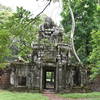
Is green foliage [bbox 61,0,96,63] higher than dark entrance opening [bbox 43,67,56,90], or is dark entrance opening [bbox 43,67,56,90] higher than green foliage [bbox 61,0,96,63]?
green foliage [bbox 61,0,96,63]

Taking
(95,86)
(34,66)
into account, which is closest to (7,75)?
(34,66)

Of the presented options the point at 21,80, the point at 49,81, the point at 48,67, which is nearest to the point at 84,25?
the point at 48,67

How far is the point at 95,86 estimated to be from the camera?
622 inches

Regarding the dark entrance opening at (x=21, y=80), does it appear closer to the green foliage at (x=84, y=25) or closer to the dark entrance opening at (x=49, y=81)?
the dark entrance opening at (x=49, y=81)

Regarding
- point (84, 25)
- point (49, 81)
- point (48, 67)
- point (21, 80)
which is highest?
point (84, 25)

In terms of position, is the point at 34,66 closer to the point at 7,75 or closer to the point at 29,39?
the point at 7,75

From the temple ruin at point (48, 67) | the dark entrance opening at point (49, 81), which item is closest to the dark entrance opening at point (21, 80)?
the temple ruin at point (48, 67)

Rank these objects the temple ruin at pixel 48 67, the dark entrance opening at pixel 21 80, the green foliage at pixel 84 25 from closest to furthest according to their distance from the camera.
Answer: the temple ruin at pixel 48 67 < the dark entrance opening at pixel 21 80 < the green foliage at pixel 84 25

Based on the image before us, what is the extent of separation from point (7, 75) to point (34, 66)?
2.59 meters

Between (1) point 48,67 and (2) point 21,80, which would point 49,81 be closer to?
(2) point 21,80

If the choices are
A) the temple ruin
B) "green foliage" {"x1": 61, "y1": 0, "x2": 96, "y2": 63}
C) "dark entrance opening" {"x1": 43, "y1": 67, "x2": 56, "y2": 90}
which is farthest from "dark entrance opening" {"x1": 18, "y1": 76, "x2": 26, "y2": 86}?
"green foliage" {"x1": 61, "y1": 0, "x2": 96, "y2": 63}

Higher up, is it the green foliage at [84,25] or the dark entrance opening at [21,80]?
the green foliage at [84,25]

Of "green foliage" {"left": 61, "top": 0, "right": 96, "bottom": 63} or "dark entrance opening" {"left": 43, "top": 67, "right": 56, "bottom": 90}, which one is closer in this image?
"dark entrance opening" {"left": 43, "top": 67, "right": 56, "bottom": 90}

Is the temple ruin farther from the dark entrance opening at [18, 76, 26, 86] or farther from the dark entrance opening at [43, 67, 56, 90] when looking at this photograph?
the dark entrance opening at [43, 67, 56, 90]
